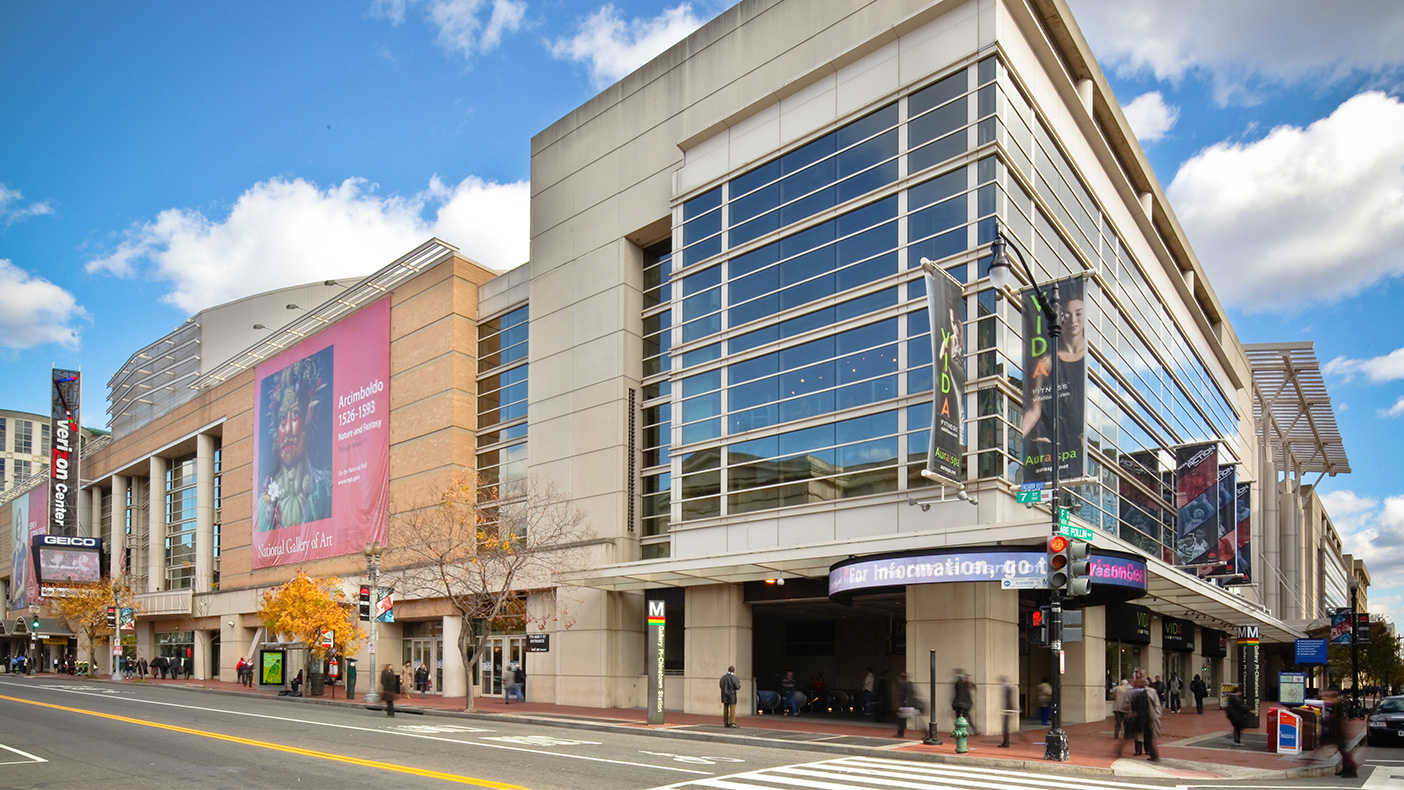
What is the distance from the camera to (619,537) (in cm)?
3641

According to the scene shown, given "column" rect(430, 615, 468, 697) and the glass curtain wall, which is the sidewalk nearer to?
"column" rect(430, 615, 468, 697)

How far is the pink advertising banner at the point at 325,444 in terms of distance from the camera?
48781 mm

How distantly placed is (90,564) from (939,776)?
78747 mm

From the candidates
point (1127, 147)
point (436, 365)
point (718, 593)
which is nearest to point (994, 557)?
point (718, 593)

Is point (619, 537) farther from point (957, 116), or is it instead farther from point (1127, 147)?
point (1127, 147)

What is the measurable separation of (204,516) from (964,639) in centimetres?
5816

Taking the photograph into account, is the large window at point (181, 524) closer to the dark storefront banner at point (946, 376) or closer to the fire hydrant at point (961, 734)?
the dark storefront banner at point (946, 376)

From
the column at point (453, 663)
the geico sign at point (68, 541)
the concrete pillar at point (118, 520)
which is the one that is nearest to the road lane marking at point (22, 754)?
the column at point (453, 663)

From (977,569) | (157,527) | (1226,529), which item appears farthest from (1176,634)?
(157,527)

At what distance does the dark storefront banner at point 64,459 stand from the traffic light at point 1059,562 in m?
85.6

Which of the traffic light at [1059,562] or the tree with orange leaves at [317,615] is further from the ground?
the traffic light at [1059,562]

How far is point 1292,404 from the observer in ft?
251

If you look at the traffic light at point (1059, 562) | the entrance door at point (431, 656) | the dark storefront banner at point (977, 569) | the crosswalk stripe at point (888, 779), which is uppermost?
the traffic light at point (1059, 562)

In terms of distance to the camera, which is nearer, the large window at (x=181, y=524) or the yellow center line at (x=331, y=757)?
the yellow center line at (x=331, y=757)
